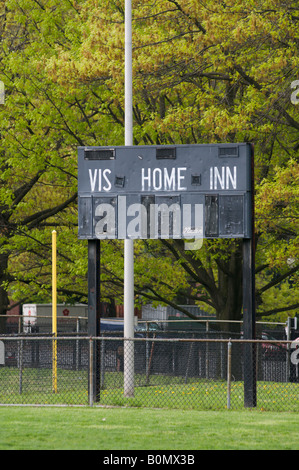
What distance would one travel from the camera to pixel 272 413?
41.6 ft

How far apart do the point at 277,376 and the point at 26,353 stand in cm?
651

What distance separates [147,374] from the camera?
18094mm

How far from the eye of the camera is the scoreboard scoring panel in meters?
14.2

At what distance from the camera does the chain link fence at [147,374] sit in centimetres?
1393

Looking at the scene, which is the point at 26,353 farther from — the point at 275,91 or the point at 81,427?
the point at 81,427

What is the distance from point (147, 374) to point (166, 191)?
206 inches

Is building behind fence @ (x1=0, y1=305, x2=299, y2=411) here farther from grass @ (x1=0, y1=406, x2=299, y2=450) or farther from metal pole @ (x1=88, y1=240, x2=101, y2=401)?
grass @ (x1=0, y1=406, x2=299, y2=450)

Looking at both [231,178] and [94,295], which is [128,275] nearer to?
[94,295]

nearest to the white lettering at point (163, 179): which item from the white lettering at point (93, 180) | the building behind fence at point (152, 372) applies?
the white lettering at point (93, 180)

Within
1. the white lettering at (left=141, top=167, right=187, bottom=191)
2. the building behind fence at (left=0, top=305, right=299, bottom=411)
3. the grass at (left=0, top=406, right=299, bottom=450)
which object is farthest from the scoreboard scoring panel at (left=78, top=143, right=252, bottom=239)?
the grass at (left=0, top=406, right=299, bottom=450)

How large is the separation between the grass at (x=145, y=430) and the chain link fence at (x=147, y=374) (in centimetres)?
125

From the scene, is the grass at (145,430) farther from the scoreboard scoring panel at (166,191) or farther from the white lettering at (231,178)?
the white lettering at (231,178)

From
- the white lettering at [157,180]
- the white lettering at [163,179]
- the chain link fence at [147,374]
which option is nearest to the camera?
the chain link fence at [147,374]

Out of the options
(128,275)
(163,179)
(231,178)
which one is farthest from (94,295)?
(231,178)
